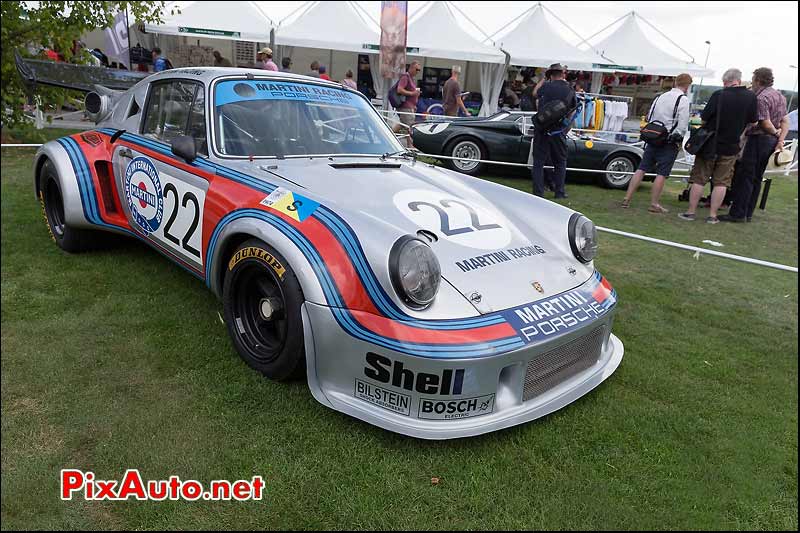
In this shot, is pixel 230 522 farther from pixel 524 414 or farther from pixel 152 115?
pixel 152 115

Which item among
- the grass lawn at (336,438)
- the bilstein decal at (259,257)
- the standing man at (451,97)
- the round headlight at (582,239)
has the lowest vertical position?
the grass lawn at (336,438)

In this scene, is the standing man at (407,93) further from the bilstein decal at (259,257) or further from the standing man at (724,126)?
the bilstein decal at (259,257)

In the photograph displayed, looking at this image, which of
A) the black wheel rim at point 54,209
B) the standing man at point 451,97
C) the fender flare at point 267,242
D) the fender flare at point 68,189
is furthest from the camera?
the standing man at point 451,97

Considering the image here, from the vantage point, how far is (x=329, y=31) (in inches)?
592

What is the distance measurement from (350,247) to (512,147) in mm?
7033

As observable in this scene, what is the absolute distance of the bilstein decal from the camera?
2.38m

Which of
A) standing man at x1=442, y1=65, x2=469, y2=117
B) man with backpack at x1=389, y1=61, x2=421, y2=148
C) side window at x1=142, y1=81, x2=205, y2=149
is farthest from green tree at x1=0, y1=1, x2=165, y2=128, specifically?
standing man at x1=442, y1=65, x2=469, y2=117

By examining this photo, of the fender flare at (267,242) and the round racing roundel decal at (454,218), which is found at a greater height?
the round racing roundel decal at (454,218)

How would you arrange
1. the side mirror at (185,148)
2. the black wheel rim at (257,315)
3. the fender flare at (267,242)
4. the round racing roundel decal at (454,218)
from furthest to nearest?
the side mirror at (185,148) < the round racing roundel decal at (454,218) < the black wheel rim at (257,315) < the fender flare at (267,242)

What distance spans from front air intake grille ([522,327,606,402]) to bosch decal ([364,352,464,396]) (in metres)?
0.34

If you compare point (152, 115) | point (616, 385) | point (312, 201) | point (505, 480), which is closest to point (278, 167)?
point (312, 201)

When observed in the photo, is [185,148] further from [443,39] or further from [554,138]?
[443,39]

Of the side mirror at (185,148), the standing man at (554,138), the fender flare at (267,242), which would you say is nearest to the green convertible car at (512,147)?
the standing man at (554,138)

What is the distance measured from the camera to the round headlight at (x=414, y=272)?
7.16 ft
